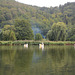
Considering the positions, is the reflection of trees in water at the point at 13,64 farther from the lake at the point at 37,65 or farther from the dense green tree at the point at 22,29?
the dense green tree at the point at 22,29

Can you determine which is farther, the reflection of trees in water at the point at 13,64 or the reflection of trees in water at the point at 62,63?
the reflection of trees in water at the point at 62,63

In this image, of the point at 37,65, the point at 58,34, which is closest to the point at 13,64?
the point at 37,65

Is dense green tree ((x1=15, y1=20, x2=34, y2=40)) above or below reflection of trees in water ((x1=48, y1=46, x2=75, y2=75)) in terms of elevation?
above

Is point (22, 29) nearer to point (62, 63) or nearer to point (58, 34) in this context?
point (58, 34)

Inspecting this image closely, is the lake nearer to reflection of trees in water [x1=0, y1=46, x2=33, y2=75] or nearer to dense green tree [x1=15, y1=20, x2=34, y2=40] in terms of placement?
reflection of trees in water [x1=0, y1=46, x2=33, y2=75]

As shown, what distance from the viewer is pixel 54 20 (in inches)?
7392

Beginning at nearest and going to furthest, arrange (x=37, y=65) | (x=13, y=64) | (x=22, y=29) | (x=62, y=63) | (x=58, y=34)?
(x=37, y=65) → (x=13, y=64) → (x=62, y=63) → (x=58, y=34) → (x=22, y=29)

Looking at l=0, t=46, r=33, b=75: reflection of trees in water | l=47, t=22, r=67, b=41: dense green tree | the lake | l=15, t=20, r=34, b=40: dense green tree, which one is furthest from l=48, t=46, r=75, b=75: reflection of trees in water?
l=15, t=20, r=34, b=40: dense green tree

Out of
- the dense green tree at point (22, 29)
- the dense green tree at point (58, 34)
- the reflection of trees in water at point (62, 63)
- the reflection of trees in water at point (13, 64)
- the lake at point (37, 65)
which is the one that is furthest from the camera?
the dense green tree at point (22, 29)

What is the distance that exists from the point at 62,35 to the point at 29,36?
17.2 metres

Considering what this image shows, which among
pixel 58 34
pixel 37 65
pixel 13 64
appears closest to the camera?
pixel 37 65

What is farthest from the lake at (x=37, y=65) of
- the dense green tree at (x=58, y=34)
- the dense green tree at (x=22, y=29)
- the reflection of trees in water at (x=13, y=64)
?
the dense green tree at (x=22, y=29)

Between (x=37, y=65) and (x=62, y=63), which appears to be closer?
(x=37, y=65)

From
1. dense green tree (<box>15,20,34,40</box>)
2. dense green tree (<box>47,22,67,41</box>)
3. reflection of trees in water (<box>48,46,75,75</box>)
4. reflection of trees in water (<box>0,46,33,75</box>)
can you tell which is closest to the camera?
reflection of trees in water (<box>0,46,33,75</box>)
